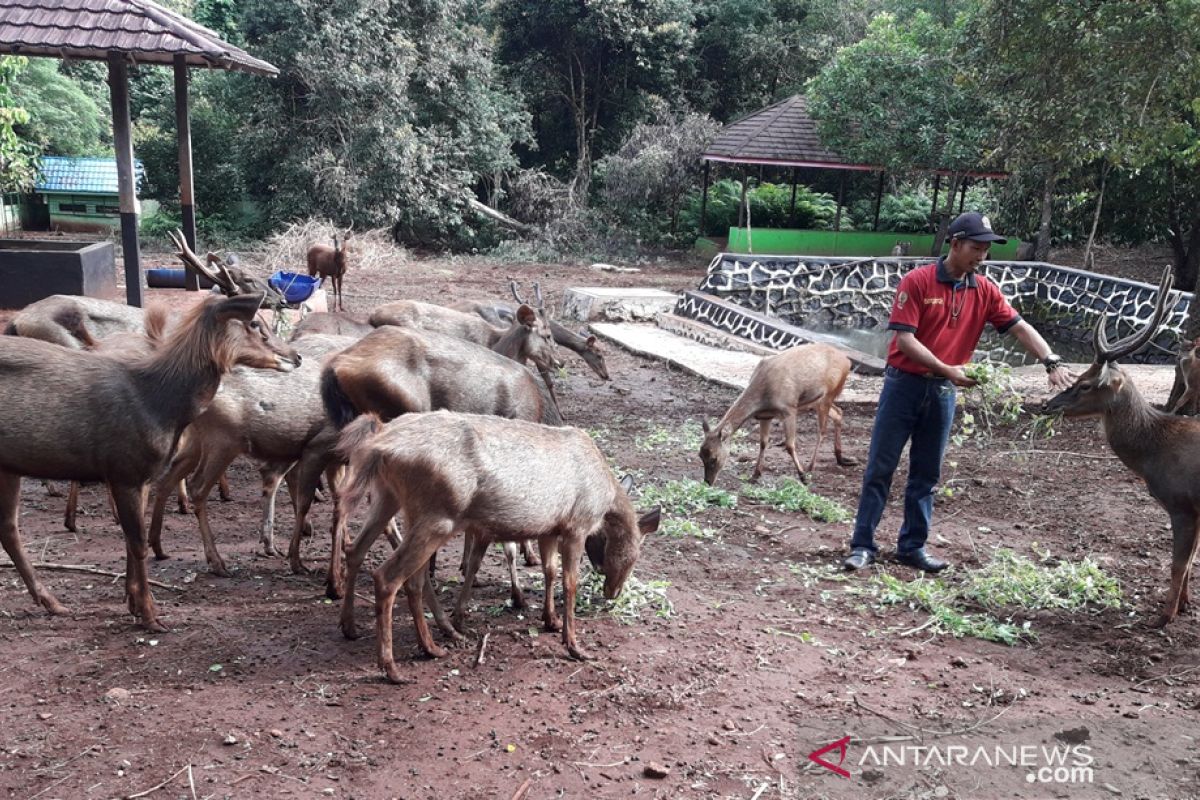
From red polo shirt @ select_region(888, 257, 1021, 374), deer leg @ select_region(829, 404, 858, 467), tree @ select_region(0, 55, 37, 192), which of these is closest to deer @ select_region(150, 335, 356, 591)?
red polo shirt @ select_region(888, 257, 1021, 374)

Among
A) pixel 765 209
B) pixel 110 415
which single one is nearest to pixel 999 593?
pixel 110 415

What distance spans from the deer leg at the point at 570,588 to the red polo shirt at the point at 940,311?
2417mm

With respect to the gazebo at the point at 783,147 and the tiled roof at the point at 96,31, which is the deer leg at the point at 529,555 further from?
the gazebo at the point at 783,147

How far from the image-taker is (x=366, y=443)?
4.57m

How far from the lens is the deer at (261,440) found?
5.84 metres

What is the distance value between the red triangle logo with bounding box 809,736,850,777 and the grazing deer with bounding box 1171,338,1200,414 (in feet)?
20.1

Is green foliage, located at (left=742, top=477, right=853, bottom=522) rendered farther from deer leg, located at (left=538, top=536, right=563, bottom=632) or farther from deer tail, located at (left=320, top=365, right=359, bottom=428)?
deer tail, located at (left=320, top=365, right=359, bottom=428)

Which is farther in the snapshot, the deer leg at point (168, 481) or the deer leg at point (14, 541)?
the deer leg at point (168, 481)

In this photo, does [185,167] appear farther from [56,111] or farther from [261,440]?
[56,111]

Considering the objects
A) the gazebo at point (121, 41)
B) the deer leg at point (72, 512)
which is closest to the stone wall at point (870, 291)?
the gazebo at point (121, 41)

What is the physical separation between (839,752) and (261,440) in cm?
371

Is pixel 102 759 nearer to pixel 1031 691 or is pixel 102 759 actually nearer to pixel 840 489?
pixel 1031 691

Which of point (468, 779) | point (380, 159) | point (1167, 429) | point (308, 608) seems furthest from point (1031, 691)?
point (380, 159)

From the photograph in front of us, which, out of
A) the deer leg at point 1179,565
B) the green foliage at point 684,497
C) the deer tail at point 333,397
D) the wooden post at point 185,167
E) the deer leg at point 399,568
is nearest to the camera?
the deer leg at point 399,568
